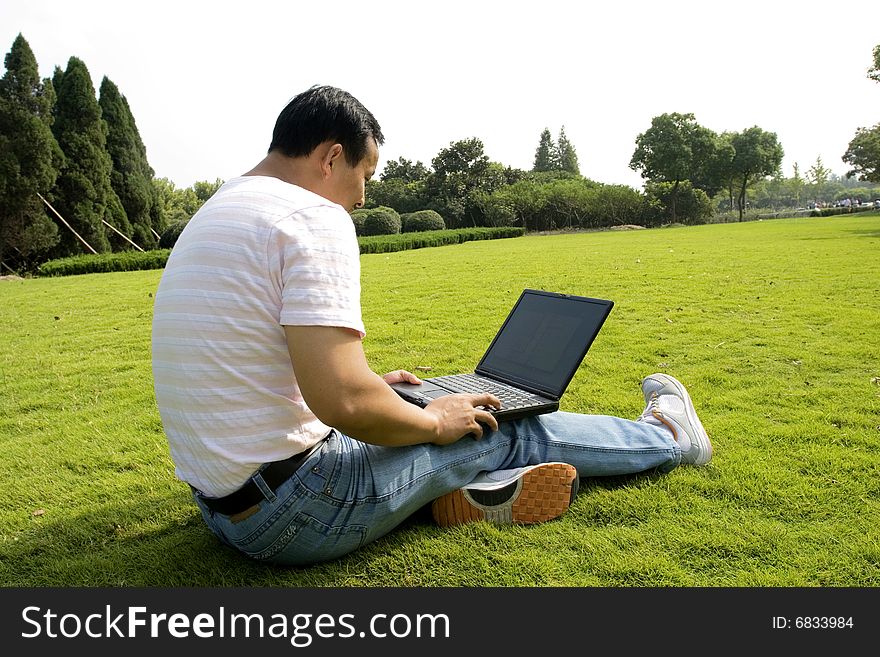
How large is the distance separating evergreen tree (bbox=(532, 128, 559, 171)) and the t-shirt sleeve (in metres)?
77.0

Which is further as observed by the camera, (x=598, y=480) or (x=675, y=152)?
(x=675, y=152)

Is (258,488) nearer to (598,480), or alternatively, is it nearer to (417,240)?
(598,480)

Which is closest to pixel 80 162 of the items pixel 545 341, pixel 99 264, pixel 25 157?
pixel 25 157

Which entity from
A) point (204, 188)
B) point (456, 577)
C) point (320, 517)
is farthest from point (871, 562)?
point (204, 188)

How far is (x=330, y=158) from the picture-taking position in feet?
6.32

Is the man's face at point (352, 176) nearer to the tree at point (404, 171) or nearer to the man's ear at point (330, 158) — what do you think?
the man's ear at point (330, 158)

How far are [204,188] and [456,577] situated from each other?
62.5 m

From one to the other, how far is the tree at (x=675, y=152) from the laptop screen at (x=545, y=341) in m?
48.2

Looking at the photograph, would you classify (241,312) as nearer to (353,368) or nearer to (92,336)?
(353,368)

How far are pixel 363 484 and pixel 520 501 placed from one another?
641 mm

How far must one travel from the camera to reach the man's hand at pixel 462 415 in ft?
6.89

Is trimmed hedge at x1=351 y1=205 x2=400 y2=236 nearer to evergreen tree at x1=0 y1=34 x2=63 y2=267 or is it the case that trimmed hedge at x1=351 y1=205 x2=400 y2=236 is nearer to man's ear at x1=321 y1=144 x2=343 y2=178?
evergreen tree at x1=0 y1=34 x2=63 y2=267

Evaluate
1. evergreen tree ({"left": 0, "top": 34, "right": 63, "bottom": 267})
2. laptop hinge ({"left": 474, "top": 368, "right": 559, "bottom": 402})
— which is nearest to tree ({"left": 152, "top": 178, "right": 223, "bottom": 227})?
evergreen tree ({"left": 0, "top": 34, "right": 63, "bottom": 267})

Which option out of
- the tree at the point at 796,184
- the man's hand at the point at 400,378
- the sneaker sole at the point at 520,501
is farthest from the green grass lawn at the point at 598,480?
the tree at the point at 796,184
